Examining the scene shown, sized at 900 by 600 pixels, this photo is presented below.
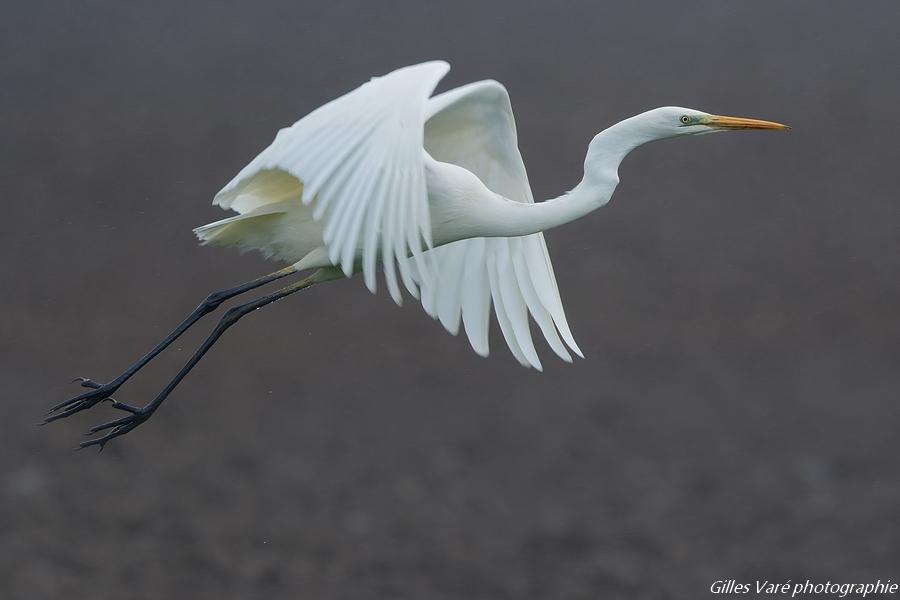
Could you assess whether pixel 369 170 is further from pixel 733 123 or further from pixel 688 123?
pixel 733 123

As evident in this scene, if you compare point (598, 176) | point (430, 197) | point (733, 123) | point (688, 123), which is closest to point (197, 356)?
point (430, 197)

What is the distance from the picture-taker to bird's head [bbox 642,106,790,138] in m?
3.39

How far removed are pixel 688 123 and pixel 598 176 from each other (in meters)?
0.27

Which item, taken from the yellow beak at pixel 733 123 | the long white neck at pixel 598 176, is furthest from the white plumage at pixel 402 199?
the yellow beak at pixel 733 123

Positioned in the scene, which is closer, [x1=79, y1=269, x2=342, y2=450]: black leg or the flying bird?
the flying bird

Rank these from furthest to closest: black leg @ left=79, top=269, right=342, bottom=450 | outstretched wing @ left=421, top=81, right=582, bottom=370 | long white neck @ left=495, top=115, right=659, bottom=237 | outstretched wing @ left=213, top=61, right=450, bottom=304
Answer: outstretched wing @ left=421, top=81, right=582, bottom=370 < black leg @ left=79, top=269, right=342, bottom=450 < long white neck @ left=495, top=115, right=659, bottom=237 < outstretched wing @ left=213, top=61, right=450, bottom=304

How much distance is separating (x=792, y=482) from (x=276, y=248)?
4554 mm

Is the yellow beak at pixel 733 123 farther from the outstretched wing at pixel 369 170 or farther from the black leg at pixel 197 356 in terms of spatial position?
the black leg at pixel 197 356

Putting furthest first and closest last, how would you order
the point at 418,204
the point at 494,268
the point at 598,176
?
the point at 494,268, the point at 598,176, the point at 418,204

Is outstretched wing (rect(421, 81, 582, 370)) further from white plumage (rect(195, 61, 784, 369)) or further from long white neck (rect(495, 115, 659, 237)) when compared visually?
long white neck (rect(495, 115, 659, 237))

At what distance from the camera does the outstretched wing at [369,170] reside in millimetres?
2879

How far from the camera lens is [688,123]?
3.42 meters

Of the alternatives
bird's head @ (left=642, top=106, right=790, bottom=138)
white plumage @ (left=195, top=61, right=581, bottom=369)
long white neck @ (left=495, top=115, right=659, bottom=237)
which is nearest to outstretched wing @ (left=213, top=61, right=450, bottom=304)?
white plumage @ (left=195, top=61, right=581, bottom=369)

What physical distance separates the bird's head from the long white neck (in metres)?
0.03
